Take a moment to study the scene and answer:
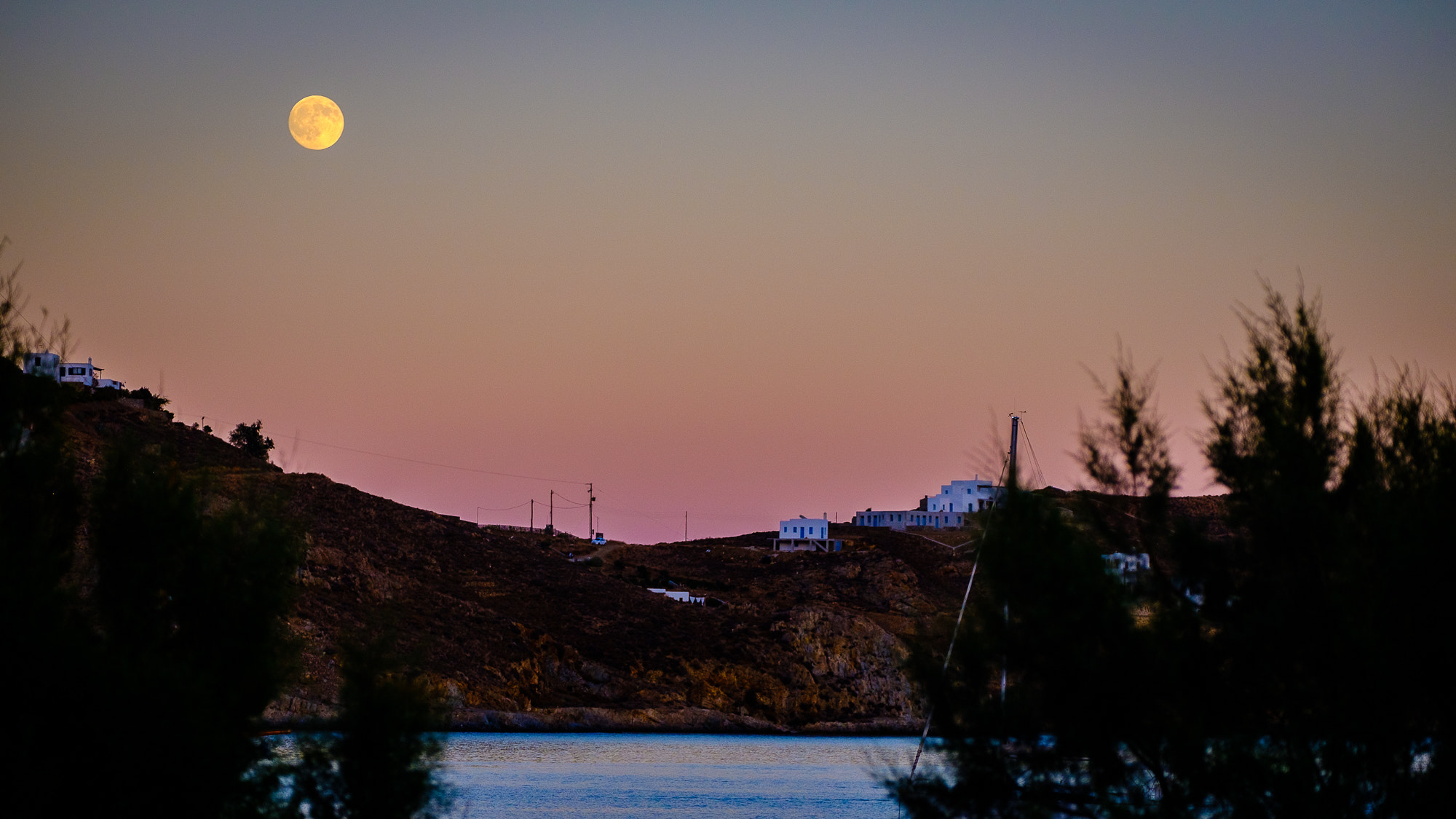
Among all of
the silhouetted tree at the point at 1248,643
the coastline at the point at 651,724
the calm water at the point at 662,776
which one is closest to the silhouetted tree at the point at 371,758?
the silhouetted tree at the point at 1248,643

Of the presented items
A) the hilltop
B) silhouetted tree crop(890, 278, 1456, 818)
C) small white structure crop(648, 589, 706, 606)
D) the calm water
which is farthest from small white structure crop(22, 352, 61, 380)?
small white structure crop(648, 589, 706, 606)

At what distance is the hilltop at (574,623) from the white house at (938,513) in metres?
36.8

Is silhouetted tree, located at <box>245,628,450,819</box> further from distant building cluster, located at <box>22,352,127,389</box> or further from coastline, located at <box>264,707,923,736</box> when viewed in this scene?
coastline, located at <box>264,707,923,736</box>

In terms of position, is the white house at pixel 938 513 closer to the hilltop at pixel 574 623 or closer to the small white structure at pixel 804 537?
the small white structure at pixel 804 537

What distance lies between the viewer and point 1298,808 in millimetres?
16375

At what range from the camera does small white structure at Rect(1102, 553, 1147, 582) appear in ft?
63.6

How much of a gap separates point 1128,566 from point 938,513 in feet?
431

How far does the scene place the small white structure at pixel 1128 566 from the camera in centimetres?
1939

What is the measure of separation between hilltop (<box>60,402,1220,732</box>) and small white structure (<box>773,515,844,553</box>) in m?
20.5

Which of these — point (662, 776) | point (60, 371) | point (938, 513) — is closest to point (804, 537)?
point (938, 513)

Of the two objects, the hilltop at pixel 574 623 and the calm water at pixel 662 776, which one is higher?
the hilltop at pixel 574 623

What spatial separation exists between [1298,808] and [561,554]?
10448cm

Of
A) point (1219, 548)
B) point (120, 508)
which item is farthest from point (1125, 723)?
point (120, 508)

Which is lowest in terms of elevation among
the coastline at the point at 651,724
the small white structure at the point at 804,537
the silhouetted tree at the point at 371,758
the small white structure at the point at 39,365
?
the coastline at the point at 651,724
